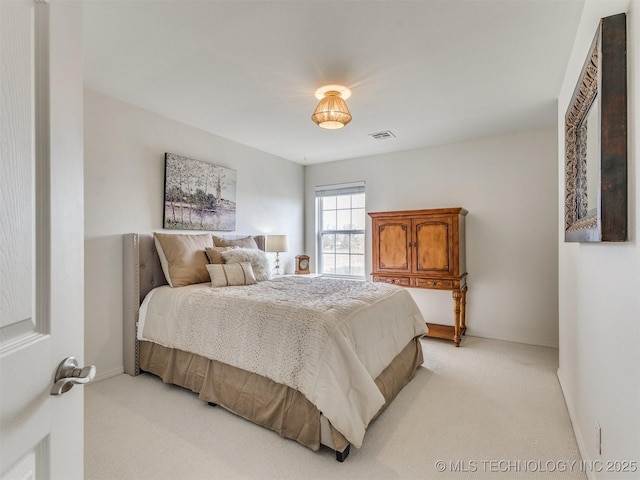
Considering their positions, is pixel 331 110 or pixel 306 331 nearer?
pixel 306 331

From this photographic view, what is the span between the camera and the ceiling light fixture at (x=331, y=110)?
2.45 m

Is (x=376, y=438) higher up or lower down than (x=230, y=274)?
lower down

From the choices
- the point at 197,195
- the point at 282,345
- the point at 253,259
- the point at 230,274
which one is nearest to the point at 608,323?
the point at 282,345

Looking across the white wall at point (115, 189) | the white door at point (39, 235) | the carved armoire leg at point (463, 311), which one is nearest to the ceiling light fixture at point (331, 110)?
the white wall at point (115, 189)

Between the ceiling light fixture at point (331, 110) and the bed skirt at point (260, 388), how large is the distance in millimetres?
1952

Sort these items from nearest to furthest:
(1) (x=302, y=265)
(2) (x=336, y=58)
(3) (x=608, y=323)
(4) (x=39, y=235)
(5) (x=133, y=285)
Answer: (4) (x=39, y=235)
(3) (x=608, y=323)
(2) (x=336, y=58)
(5) (x=133, y=285)
(1) (x=302, y=265)

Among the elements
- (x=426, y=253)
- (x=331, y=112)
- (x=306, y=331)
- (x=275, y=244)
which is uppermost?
(x=331, y=112)

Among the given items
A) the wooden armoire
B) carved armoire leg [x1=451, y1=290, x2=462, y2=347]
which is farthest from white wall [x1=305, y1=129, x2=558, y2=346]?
carved armoire leg [x1=451, y1=290, x2=462, y2=347]

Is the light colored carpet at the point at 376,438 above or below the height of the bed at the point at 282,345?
below

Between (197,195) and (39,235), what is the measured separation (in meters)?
3.11

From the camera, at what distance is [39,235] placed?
0.59 m

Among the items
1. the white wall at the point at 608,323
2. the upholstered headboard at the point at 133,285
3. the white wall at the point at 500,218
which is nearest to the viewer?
the white wall at the point at 608,323

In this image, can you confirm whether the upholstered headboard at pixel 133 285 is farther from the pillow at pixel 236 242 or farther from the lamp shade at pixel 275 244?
the lamp shade at pixel 275 244

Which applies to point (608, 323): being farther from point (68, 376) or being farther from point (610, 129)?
point (68, 376)
